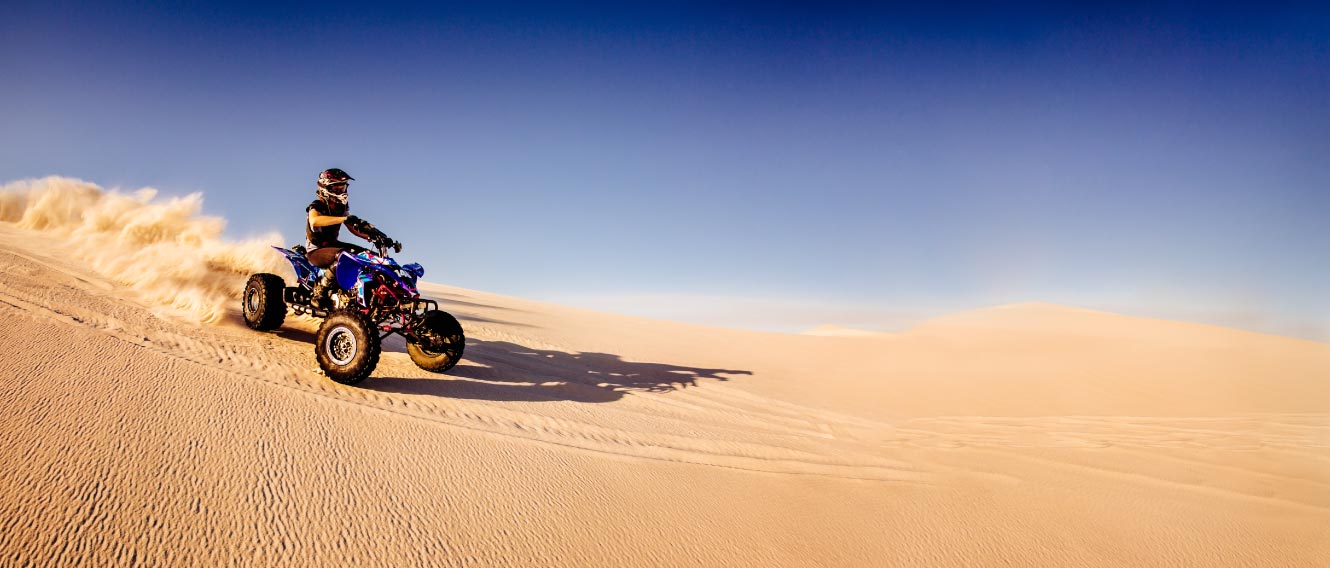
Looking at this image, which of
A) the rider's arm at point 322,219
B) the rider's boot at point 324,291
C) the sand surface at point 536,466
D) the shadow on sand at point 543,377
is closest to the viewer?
the sand surface at point 536,466

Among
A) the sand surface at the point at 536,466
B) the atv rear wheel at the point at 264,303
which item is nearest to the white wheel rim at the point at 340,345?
the sand surface at the point at 536,466

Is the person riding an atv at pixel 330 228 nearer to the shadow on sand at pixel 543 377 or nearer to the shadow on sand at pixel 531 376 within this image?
the shadow on sand at pixel 531 376

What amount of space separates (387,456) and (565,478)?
3.73 ft

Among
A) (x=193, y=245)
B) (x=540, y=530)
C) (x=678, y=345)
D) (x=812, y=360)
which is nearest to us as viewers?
(x=540, y=530)

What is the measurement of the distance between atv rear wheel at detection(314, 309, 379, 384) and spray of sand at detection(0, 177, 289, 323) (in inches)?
74.1

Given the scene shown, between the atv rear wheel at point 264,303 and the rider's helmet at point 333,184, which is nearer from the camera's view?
the rider's helmet at point 333,184

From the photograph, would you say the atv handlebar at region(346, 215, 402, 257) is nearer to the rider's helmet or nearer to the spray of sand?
the rider's helmet

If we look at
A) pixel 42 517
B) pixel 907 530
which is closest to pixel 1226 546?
pixel 907 530

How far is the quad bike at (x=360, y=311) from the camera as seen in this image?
4980 mm

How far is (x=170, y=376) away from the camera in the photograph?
160 inches

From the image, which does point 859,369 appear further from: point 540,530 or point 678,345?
point 540,530

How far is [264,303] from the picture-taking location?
593cm

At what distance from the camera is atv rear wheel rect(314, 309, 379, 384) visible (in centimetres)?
492

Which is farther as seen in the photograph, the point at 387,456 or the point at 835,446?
the point at 835,446
